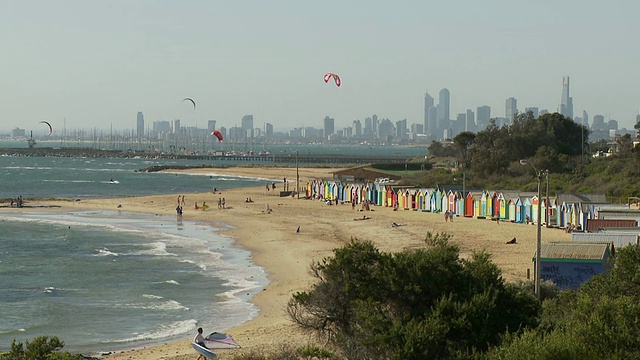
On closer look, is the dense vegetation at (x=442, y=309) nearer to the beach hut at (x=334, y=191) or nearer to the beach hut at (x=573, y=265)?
the beach hut at (x=573, y=265)

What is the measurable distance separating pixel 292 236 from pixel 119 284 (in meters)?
11.2

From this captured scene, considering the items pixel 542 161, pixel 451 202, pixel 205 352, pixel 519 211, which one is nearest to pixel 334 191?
pixel 451 202

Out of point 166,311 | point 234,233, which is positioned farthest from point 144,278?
point 234,233

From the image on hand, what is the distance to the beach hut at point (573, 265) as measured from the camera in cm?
1839

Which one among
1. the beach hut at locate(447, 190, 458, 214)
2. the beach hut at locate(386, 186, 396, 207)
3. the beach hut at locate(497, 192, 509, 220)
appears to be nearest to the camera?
the beach hut at locate(497, 192, 509, 220)

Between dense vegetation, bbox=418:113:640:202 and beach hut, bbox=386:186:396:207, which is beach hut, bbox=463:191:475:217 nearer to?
dense vegetation, bbox=418:113:640:202

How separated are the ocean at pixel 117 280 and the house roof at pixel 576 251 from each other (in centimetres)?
694

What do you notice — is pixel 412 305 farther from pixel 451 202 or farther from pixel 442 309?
pixel 451 202

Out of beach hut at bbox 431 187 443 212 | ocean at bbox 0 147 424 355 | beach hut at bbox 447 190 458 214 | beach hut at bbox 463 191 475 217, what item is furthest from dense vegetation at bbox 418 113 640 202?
ocean at bbox 0 147 424 355

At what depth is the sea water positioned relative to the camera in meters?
19.8

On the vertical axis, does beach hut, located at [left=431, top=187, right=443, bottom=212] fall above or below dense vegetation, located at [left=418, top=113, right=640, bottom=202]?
below

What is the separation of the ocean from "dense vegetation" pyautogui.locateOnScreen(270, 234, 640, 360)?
660 cm

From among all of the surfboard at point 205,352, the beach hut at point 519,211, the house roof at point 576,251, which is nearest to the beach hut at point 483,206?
the beach hut at point 519,211

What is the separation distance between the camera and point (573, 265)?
18.5 meters
